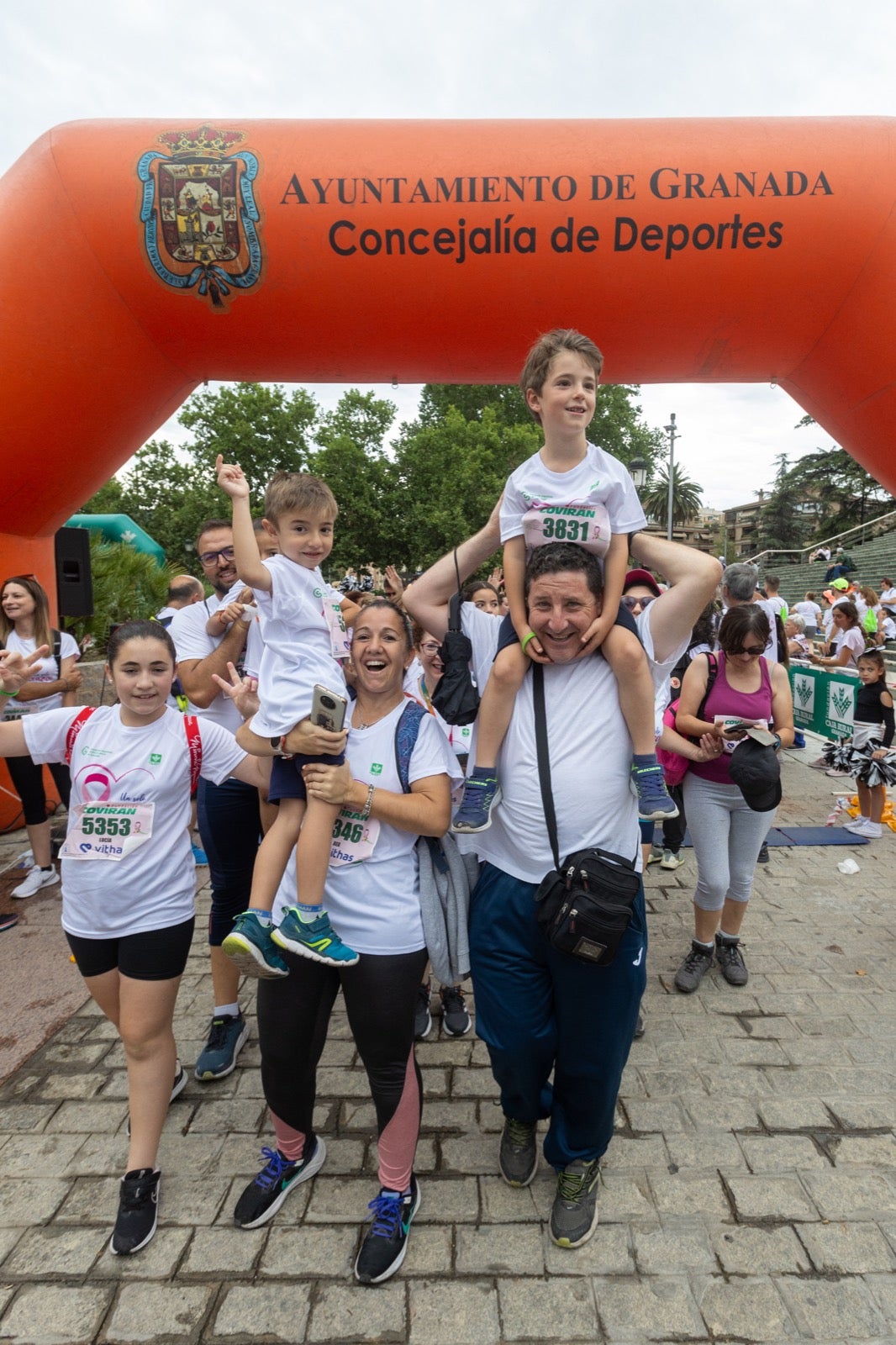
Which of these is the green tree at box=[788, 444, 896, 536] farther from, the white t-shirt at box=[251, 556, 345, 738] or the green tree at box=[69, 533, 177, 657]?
the white t-shirt at box=[251, 556, 345, 738]

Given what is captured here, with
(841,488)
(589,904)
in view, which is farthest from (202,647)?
(841,488)

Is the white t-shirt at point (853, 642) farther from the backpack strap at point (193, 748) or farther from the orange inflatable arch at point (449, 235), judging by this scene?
the backpack strap at point (193, 748)

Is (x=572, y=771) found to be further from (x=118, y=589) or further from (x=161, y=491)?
(x=161, y=491)

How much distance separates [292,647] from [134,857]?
87cm

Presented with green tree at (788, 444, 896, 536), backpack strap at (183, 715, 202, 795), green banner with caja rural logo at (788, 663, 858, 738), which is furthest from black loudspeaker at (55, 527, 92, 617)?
green tree at (788, 444, 896, 536)

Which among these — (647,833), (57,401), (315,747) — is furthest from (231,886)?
(57,401)

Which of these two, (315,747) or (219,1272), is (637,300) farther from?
(219,1272)

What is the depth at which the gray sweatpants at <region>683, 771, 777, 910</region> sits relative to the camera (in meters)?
3.61

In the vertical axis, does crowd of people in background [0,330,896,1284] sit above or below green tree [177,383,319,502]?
below

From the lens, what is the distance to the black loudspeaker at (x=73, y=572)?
242 inches

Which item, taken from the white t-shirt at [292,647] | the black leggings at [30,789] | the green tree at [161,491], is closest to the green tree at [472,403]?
the green tree at [161,491]

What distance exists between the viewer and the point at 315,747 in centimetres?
220

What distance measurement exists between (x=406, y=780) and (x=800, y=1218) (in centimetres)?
189

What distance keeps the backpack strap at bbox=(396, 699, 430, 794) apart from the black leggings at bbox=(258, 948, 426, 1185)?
0.54 m
